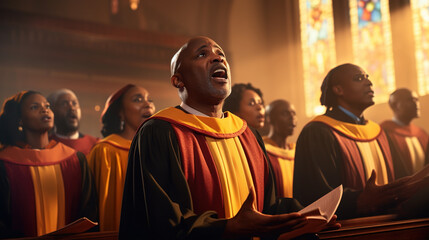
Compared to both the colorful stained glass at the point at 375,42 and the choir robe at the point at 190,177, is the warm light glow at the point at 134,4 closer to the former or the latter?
the colorful stained glass at the point at 375,42

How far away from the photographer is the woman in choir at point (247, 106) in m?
4.60

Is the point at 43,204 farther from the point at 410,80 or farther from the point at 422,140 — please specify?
the point at 410,80

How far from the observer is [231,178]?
2312mm

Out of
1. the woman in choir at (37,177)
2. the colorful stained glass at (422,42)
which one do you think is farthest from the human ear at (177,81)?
the colorful stained glass at (422,42)

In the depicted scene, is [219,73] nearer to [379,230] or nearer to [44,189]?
[379,230]

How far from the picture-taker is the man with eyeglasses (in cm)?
343

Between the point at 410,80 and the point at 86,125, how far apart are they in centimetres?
616

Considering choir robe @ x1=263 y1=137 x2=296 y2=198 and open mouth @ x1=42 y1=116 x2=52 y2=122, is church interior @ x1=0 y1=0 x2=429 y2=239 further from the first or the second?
open mouth @ x1=42 y1=116 x2=52 y2=122

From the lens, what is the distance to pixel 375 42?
30.1 ft

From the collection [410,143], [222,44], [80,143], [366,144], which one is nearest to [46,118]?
[80,143]

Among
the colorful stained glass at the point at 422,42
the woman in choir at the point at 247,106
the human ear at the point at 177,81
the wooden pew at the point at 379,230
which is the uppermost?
the colorful stained glass at the point at 422,42

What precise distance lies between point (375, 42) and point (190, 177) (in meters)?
7.73

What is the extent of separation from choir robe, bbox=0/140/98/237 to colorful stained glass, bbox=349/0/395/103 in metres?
6.04

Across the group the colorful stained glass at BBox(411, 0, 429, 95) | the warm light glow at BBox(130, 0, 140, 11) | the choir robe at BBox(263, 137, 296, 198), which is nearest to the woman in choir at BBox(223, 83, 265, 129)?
the choir robe at BBox(263, 137, 296, 198)
